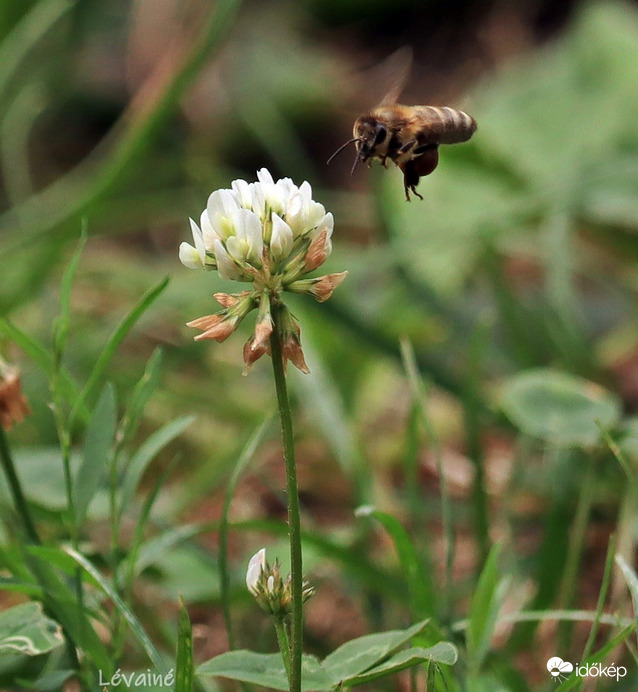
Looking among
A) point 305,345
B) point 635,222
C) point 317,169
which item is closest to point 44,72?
point 317,169

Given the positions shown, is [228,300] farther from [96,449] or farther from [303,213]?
[96,449]

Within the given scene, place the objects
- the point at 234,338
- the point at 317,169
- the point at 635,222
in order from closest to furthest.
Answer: the point at 635,222, the point at 234,338, the point at 317,169

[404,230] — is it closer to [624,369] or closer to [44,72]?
[624,369]

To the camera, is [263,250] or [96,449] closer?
[263,250]

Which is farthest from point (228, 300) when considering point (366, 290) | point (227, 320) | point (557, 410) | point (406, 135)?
point (366, 290)

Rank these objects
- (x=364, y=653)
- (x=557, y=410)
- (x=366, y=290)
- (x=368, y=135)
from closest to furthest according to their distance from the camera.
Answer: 1. (x=364, y=653)
2. (x=368, y=135)
3. (x=557, y=410)
4. (x=366, y=290)

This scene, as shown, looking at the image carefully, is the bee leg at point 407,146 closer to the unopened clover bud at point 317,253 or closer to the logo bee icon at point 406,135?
the logo bee icon at point 406,135
